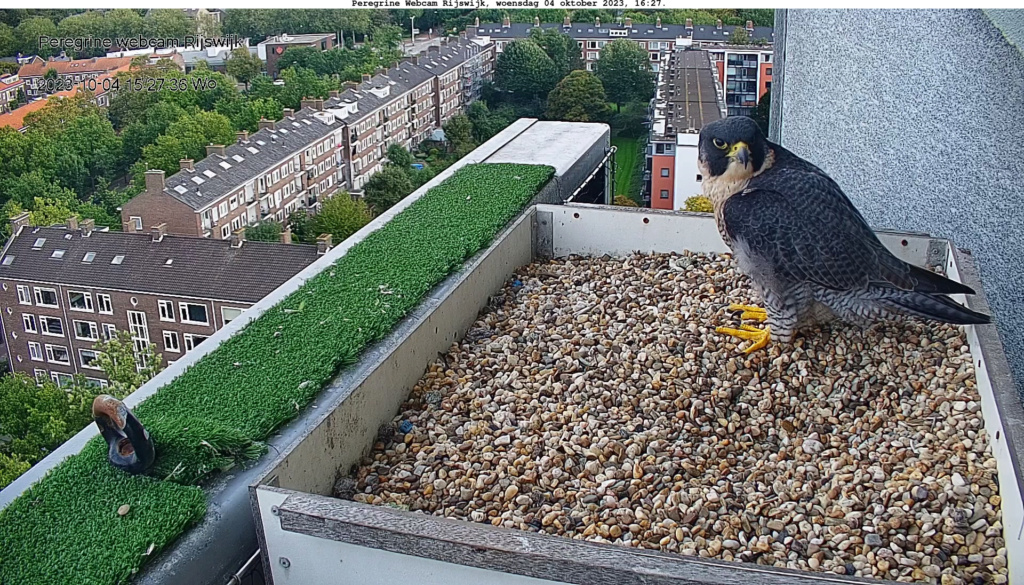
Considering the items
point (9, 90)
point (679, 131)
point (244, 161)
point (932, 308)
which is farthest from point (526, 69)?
point (932, 308)

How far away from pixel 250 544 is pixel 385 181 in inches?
975

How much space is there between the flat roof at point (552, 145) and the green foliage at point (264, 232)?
53.7 ft

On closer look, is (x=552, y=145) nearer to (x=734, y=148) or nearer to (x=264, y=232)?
(x=734, y=148)

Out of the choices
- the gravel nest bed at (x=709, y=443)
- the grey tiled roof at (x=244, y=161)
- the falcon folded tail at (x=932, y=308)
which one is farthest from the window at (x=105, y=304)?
the falcon folded tail at (x=932, y=308)

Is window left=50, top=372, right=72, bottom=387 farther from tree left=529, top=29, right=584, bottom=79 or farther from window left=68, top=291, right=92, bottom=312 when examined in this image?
tree left=529, top=29, right=584, bottom=79

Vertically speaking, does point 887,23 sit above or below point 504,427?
above

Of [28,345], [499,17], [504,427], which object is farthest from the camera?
[499,17]

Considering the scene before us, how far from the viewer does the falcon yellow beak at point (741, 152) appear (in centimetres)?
328

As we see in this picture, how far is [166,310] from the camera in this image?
1655 cm

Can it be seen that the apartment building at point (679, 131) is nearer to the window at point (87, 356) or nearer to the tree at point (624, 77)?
the tree at point (624, 77)

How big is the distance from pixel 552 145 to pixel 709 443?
3.46 metres

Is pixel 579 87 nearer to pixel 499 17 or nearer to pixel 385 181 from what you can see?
pixel 385 181

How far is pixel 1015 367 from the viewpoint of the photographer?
3.62 meters

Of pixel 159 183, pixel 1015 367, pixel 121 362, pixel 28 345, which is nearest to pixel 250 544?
pixel 1015 367
